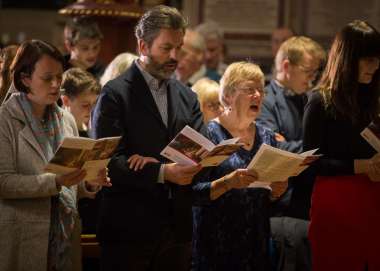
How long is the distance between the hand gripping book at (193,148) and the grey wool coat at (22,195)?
0.52m

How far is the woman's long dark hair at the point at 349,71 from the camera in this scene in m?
4.03

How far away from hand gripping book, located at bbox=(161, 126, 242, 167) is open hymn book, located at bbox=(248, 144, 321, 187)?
0.48 ft

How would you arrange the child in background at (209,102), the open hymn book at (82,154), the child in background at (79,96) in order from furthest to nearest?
the child in background at (209,102), the child in background at (79,96), the open hymn book at (82,154)

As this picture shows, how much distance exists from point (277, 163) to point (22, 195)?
1.15 metres

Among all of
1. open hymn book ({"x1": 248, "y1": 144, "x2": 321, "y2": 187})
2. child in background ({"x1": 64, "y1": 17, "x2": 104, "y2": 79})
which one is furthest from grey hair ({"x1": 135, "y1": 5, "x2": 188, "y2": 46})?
child in background ({"x1": 64, "y1": 17, "x2": 104, "y2": 79})

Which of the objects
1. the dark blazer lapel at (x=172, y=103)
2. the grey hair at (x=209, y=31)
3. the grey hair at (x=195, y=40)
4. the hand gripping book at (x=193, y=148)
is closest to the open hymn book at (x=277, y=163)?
the hand gripping book at (x=193, y=148)

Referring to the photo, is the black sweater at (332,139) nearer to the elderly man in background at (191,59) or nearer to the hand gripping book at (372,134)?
the hand gripping book at (372,134)

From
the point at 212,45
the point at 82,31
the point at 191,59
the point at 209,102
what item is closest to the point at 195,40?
the point at 191,59

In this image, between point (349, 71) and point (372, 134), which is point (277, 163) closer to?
point (372, 134)

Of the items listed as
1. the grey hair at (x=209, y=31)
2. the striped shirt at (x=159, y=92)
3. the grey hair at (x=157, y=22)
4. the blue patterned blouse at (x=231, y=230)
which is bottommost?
the blue patterned blouse at (x=231, y=230)

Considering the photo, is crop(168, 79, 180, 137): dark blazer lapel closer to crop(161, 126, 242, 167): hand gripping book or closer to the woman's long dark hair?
crop(161, 126, 242, 167): hand gripping book

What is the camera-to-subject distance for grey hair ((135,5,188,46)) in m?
3.87

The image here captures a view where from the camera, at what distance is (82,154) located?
3.37m

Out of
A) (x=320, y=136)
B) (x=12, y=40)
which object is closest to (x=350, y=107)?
(x=320, y=136)
